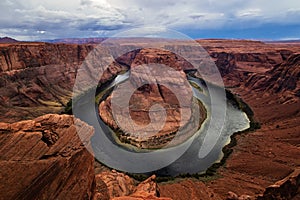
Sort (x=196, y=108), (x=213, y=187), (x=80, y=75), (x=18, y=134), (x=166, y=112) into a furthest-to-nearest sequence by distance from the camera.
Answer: (x=80, y=75)
(x=196, y=108)
(x=166, y=112)
(x=213, y=187)
(x=18, y=134)

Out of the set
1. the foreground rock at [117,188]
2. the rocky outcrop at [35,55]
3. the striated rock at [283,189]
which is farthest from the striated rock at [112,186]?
the rocky outcrop at [35,55]

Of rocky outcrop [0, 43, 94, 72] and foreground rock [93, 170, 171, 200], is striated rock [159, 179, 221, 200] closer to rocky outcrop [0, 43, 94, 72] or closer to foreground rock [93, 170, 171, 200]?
foreground rock [93, 170, 171, 200]

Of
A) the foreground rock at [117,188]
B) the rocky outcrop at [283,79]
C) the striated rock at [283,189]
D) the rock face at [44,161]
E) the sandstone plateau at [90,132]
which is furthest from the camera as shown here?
the rocky outcrop at [283,79]

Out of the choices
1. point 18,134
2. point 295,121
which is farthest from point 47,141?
point 295,121

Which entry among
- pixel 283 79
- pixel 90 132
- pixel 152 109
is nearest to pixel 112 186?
pixel 90 132

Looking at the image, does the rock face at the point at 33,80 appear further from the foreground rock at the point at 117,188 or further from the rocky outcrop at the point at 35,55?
the foreground rock at the point at 117,188

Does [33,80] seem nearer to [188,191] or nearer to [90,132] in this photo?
[188,191]

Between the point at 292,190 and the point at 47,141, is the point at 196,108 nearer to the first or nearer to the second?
the point at 292,190
